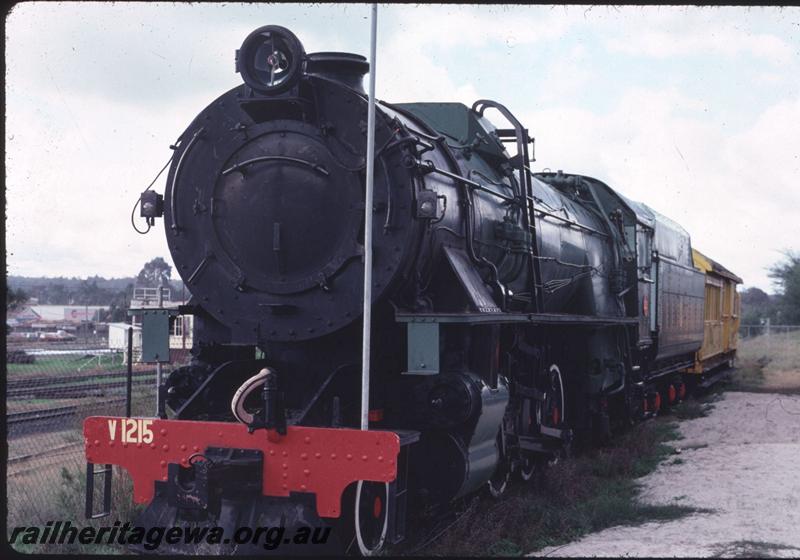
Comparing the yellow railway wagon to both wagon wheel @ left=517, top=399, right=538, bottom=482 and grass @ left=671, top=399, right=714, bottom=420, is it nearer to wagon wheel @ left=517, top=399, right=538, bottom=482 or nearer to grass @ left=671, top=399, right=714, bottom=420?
grass @ left=671, top=399, right=714, bottom=420

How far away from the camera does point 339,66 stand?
707cm

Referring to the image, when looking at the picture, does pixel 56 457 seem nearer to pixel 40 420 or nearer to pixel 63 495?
pixel 40 420

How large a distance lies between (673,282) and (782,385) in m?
12.5

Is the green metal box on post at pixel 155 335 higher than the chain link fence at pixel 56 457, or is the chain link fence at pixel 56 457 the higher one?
the green metal box on post at pixel 155 335

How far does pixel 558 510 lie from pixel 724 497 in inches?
77.4

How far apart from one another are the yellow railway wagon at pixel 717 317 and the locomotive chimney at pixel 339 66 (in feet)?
52.4

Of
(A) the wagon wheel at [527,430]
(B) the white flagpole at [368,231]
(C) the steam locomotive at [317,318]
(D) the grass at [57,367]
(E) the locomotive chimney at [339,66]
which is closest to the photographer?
(B) the white flagpole at [368,231]

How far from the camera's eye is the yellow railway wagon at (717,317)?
909 inches

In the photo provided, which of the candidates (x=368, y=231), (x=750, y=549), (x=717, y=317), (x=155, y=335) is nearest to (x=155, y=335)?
(x=155, y=335)

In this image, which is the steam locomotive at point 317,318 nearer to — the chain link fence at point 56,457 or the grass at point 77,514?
the chain link fence at point 56,457

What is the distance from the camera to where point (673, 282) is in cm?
1656

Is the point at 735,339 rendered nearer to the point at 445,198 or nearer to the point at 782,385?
the point at 782,385

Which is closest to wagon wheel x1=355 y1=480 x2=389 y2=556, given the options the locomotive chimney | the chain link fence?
the chain link fence

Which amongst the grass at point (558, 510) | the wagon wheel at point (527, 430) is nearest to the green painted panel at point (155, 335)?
the grass at point (558, 510)
